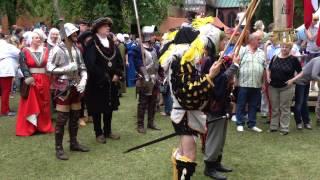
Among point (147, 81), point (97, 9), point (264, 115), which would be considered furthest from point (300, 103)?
point (97, 9)

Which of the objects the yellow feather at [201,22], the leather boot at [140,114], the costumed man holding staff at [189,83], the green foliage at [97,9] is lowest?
the leather boot at [140,114]

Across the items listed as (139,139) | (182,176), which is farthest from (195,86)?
(139,139)

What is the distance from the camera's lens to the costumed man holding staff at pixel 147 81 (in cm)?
829

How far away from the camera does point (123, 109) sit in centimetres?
1102

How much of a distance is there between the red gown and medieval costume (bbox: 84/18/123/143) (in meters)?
1.11

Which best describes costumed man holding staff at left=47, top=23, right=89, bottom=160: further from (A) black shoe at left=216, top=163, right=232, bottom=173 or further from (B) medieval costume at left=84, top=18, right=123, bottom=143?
(A) black shoe at left=216, top=163, right=232, bottom=173

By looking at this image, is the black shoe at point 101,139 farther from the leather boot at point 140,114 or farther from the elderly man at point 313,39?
the elderly man at point 313,39

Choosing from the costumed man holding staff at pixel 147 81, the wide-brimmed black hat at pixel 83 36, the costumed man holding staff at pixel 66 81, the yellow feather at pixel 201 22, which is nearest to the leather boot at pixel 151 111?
the costumed man holding staff at pixel 147 81

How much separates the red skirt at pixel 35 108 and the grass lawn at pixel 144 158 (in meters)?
0.22

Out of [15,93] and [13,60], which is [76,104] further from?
[15,93]

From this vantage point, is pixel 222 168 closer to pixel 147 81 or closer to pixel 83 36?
pixel 147 81

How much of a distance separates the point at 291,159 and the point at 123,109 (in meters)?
5.09

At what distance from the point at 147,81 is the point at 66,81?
1942 mm

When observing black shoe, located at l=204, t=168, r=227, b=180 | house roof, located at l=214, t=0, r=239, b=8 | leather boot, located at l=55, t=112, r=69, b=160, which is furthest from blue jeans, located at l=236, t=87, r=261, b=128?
house roof, located at l=214, t=0, r=239, b=8
